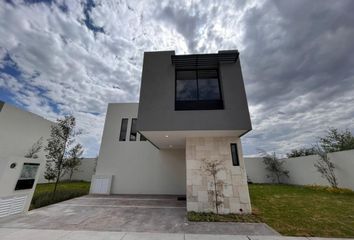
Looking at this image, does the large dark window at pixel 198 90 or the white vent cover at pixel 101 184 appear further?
the white vent cover at pixel 101 184

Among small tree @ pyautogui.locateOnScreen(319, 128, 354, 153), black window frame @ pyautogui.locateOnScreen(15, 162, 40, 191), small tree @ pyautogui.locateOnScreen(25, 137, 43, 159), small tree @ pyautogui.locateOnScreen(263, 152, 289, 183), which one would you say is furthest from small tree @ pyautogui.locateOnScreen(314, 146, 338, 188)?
small tree @ pyautogui.locateOnScreen(25, 137, 43, 159)

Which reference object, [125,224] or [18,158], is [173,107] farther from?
[18,158]

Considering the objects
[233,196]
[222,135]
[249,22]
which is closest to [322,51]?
[249,22]

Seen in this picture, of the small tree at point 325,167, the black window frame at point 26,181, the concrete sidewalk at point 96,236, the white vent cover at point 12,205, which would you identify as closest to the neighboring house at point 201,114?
the concrete sidewalk at point 96,236

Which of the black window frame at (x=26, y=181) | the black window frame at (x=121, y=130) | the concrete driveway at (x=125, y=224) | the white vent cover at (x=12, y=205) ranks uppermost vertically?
the black window frame at (x=121, y=130)

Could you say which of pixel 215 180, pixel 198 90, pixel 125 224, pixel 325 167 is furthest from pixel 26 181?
pixel 325 167

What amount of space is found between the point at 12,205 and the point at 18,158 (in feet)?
4.50

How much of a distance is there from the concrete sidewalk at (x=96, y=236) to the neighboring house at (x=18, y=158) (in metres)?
1.31

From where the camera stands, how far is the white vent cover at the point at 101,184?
8469 millimetres

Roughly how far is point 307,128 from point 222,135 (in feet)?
33.2

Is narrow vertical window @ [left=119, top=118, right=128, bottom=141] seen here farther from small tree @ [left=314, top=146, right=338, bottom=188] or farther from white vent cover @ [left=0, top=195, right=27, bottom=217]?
small tree @ [left=314, top=146, right=338, bottom=188]

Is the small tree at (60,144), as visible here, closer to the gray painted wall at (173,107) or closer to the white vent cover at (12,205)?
the white vent cover at (12,205)

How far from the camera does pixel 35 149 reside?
1180cm

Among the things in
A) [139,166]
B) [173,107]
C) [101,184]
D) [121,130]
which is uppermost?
[121,130]
